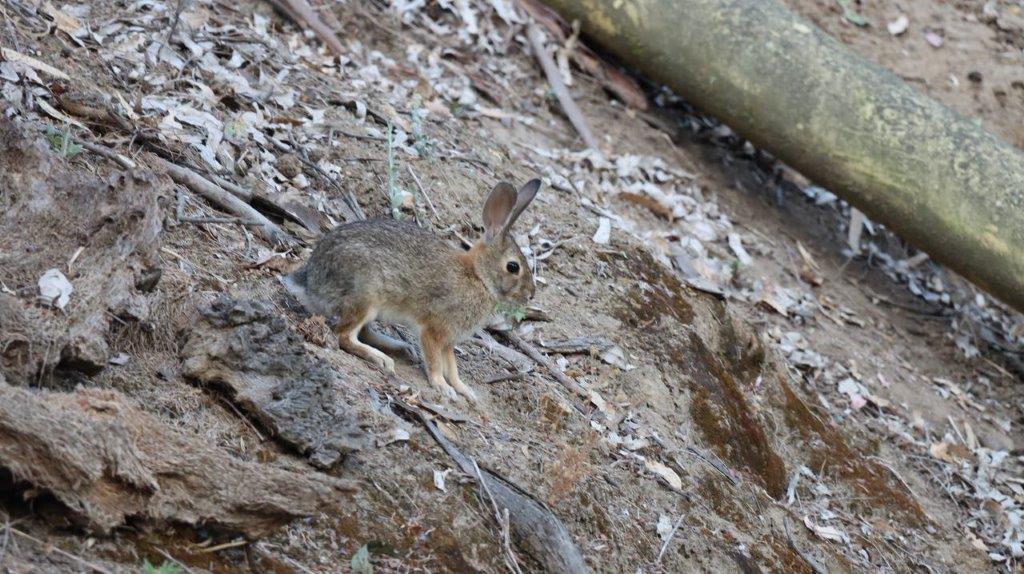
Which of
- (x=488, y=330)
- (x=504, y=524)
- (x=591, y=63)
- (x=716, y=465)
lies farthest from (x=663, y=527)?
(x=591, y=63)

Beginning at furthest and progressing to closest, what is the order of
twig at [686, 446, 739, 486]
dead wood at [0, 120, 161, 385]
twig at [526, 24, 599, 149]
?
twig at [526, 24, 599, 149]
twig at [686, 446, 739, 486]
dead wood at [0, 120, 161, 385]

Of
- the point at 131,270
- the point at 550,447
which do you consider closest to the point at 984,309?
the point at 550,447

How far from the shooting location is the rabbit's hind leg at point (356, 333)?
18.8ft

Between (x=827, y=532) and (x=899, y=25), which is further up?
(x=899, y=25)

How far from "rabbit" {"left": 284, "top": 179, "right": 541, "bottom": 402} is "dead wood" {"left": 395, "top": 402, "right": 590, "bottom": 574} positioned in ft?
2.62

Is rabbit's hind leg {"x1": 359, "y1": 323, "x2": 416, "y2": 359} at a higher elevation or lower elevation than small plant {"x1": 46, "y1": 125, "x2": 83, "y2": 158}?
lower

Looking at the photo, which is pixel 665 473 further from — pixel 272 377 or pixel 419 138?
pixel 419 138

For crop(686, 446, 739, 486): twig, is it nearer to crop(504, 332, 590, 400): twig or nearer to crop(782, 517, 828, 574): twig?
crop(782, 517, 828, 574): twig

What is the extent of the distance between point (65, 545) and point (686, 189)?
289 inches

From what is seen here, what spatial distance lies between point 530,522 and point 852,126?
597 centimetres

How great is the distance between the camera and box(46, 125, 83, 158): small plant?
17.8 feet

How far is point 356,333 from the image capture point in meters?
5.80

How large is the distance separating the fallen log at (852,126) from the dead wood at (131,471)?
6829mm

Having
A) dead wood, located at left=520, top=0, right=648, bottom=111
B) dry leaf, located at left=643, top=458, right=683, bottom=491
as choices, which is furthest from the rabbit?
dead wood, located at left=520, top=0, right=648, bottom=111
